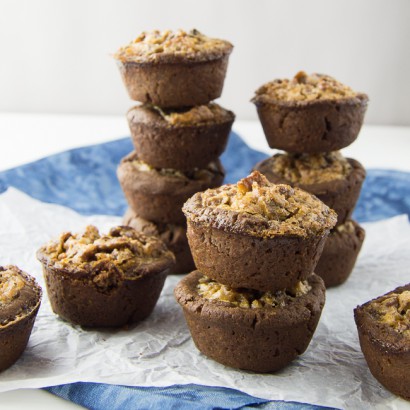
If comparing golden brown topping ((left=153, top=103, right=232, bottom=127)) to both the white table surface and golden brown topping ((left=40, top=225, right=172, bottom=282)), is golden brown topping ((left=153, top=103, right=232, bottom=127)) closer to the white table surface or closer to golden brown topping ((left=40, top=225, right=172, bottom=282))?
golden brown topping ((left=40, top=225, right=172, bottom=282))

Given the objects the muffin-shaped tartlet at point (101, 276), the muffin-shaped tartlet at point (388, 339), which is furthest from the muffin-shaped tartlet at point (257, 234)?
the muffin-shaped tartlet at point (101, 276)

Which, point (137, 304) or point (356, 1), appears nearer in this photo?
point (137, 304)

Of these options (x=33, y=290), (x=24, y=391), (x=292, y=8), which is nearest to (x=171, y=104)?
(x=33, y=290)

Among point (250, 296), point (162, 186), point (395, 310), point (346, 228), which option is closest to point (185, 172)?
point (162, 186)

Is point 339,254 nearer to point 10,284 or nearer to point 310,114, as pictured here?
point 310,114

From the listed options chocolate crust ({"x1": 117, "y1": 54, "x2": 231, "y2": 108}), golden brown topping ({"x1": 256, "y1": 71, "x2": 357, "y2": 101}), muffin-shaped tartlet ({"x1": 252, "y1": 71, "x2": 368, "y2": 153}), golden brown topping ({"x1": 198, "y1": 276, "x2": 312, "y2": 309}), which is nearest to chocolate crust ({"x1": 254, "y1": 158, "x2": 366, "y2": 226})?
muffin-shaped tartlet ({"x1": 252, "y1": 71, "x2": 368, "y2": 153})

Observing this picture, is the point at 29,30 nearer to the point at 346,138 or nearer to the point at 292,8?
the point at 292,8
